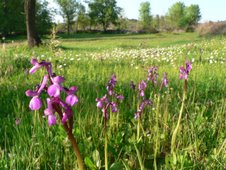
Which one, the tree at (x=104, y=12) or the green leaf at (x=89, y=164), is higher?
the tree at (x=104, y=12)

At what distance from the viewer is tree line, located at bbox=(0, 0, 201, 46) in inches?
1988

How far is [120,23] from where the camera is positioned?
85.8 meters

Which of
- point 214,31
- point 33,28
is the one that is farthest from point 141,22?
point 33,28

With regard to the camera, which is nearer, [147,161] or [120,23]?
[147,161]

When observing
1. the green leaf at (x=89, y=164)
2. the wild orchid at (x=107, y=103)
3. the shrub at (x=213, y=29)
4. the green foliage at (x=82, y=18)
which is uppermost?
the green foliage at (x=82, y=18)

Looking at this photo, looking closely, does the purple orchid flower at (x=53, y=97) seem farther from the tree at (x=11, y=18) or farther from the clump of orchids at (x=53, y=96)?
the tree at (x=11, y=18)

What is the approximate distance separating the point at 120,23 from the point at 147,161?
8552 cm

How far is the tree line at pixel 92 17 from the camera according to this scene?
166ft

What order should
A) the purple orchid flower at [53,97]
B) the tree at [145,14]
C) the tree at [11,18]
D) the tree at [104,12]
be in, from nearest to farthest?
the purple orchid flower at [53,97]
the tree at [11,18]
the tree at [104,12]
the tree at [145,14]

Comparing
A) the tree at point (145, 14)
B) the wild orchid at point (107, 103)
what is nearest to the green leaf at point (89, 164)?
the wild orchid at point (107, 103)

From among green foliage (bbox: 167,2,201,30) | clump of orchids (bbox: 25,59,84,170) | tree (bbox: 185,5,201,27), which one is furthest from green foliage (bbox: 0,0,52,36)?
tree (bbox: 185,5,201,27)

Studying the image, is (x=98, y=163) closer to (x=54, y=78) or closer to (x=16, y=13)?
(x=54, y=78)

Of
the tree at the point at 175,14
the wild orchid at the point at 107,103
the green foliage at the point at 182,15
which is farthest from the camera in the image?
the tree at the point at 175,14

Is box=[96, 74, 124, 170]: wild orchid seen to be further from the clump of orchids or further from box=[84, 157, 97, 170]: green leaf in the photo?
the clump of orchids
